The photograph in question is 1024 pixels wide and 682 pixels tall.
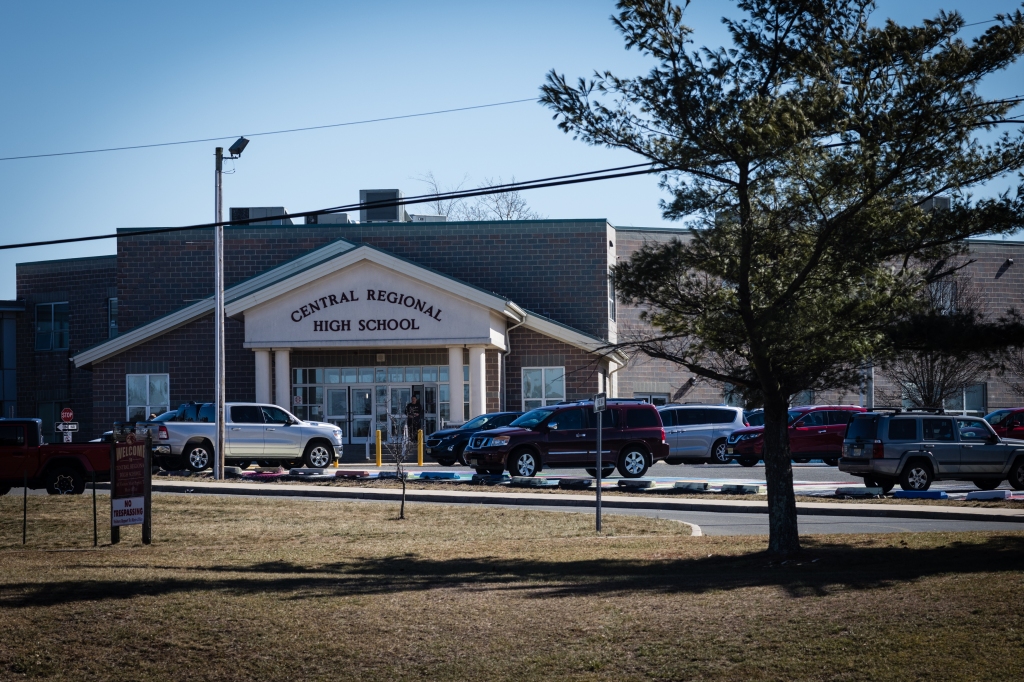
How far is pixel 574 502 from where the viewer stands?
2227cm

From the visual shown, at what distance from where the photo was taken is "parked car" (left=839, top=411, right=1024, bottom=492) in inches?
942

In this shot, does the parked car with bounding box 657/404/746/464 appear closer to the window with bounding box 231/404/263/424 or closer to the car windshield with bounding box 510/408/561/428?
the car windshield with bounding box 510/408/561/428

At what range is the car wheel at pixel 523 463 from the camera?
89.9 feet

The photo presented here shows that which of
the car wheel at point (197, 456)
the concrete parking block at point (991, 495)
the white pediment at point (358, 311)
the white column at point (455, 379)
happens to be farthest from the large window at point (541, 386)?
the concrete parking block at point (991, 495)

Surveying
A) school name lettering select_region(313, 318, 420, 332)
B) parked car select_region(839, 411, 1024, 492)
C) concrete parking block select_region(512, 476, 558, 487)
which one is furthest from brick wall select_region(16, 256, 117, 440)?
parked car select_region(839, 411, 1024, 492)

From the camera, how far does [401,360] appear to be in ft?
133

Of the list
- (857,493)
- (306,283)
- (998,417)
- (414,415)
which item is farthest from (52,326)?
(857,493)

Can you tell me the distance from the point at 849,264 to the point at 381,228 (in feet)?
106

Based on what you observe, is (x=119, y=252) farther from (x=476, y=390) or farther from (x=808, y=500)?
(x=808, y=500)

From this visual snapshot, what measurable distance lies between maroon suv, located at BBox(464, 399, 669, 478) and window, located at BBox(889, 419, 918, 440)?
6.07 metres

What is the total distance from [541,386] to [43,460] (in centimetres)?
2129

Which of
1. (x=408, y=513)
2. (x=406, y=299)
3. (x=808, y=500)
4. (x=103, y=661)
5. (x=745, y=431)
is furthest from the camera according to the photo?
(x=406, y=299)

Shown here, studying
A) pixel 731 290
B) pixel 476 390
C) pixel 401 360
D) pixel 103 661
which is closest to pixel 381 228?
pixel 401 360

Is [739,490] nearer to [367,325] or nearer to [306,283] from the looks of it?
[367,325]
